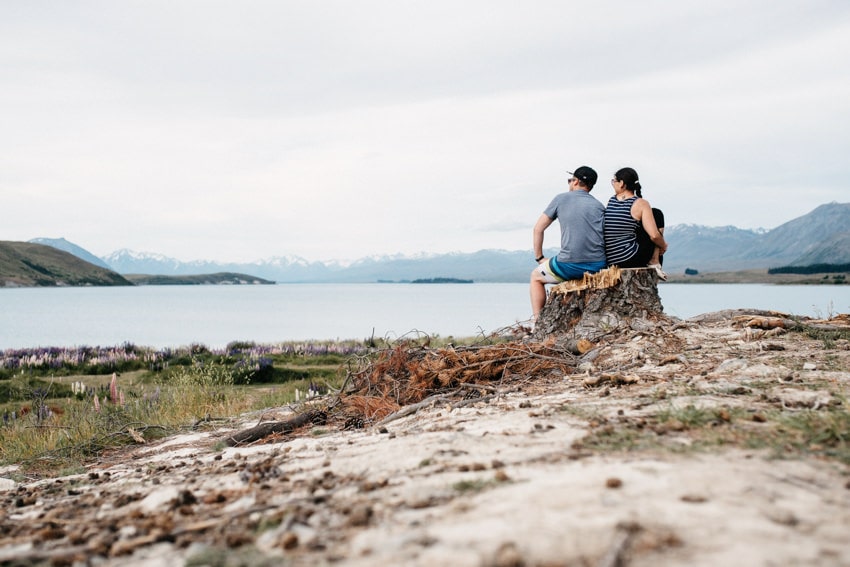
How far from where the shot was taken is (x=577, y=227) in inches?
381

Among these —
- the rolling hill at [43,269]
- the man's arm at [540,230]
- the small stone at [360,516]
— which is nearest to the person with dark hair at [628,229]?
the man's arm at [540,230]

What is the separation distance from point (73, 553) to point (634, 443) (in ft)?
9.09

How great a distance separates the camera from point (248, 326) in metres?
58.0

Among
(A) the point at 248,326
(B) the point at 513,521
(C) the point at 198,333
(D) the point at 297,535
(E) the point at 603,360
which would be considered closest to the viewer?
(B) the point at 513,521

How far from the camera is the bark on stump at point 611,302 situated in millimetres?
9320

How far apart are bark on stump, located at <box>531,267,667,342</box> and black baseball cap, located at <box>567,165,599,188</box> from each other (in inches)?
56.1

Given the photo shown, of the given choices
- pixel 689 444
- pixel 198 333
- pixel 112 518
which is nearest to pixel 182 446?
pixel 112 518

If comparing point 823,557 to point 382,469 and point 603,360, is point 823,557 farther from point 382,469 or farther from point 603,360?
point 603,360

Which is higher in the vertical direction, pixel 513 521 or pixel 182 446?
pixel 513 521

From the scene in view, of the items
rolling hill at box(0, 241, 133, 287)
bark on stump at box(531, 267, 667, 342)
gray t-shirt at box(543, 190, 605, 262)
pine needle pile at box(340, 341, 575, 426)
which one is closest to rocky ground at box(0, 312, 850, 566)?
pine needle pile at box(340, 341, 575, 426)

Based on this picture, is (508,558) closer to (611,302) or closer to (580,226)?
(611,302)

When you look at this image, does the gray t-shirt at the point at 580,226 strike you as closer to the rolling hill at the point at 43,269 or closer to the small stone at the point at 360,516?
the small stone at the point at 360,516

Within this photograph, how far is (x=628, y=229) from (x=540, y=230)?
1323 millimetres

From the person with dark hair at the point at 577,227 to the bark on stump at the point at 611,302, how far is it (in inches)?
9.9
